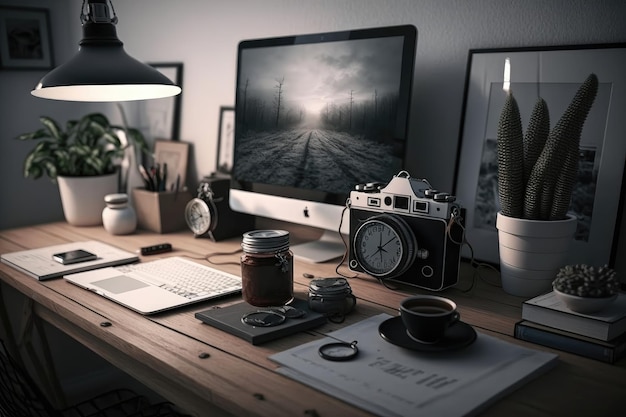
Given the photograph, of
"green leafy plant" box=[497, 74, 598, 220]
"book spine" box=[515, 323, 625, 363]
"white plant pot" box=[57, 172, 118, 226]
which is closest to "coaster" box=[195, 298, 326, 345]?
"book spine" box=[515, 323, 625, 363]

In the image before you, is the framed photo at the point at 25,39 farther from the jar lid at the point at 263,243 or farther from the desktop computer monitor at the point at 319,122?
the jar lid at the point at 263,243

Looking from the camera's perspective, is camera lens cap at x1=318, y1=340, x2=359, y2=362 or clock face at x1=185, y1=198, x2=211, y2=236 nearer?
camera lens cap at x1=318, y1=340, x2=359, y2=362

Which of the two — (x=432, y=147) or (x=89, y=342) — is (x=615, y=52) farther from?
(x=89, y=342)

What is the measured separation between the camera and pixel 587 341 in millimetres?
946

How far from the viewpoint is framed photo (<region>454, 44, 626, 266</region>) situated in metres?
1.22

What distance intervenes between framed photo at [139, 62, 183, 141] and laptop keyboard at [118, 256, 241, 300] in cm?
80

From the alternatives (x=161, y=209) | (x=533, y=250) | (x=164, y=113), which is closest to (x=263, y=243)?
(x=533, y=250)

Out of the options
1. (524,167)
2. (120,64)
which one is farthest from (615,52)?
(120,64)

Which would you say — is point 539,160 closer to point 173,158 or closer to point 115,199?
point 115,199

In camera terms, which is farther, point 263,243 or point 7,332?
point 7,332

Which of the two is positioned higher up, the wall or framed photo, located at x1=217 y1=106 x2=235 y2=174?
the wall

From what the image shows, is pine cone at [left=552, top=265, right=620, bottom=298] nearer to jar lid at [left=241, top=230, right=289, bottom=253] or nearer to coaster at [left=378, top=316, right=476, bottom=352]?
coaster at [left=378, top=316, right=476, bottom=352]

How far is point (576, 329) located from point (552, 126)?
0.49m

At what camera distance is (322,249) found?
159 cm
